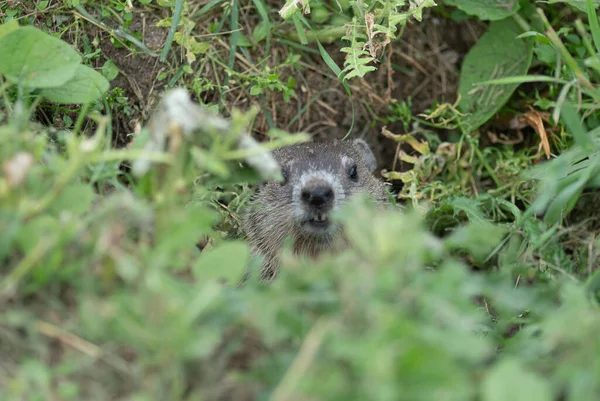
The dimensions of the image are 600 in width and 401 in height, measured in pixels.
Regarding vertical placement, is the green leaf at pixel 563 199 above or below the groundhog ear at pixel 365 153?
above

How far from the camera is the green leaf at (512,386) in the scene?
2166 mm

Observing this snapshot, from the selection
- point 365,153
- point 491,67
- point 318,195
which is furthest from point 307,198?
point 491,67

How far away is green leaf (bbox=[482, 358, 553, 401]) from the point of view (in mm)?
2166

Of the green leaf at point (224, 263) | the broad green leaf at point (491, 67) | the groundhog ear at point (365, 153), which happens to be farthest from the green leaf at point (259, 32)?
the green leaf at point (224, 263)

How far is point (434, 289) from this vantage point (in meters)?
2.45

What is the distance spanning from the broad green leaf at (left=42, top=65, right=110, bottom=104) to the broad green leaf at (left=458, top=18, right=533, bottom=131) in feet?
9.43

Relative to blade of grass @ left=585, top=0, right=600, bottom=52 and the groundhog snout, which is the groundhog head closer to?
the groundhog snout

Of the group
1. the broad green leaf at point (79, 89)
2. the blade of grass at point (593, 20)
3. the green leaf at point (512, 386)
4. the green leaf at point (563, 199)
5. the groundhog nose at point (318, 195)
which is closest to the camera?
the green leaf at point (512, 386)

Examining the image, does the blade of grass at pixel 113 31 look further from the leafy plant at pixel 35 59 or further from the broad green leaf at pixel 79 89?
the leafy plant at pixel 35 59

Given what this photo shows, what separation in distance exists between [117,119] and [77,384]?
10.6 feet

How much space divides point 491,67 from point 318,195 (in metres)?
2.09

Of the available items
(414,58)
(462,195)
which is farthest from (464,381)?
(414,58)

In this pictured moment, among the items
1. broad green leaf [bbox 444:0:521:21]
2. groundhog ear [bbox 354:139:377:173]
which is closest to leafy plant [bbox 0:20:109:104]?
groundhog ear [bbox 354:139:377:173]

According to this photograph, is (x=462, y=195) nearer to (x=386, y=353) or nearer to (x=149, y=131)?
(x=149, y=131)
